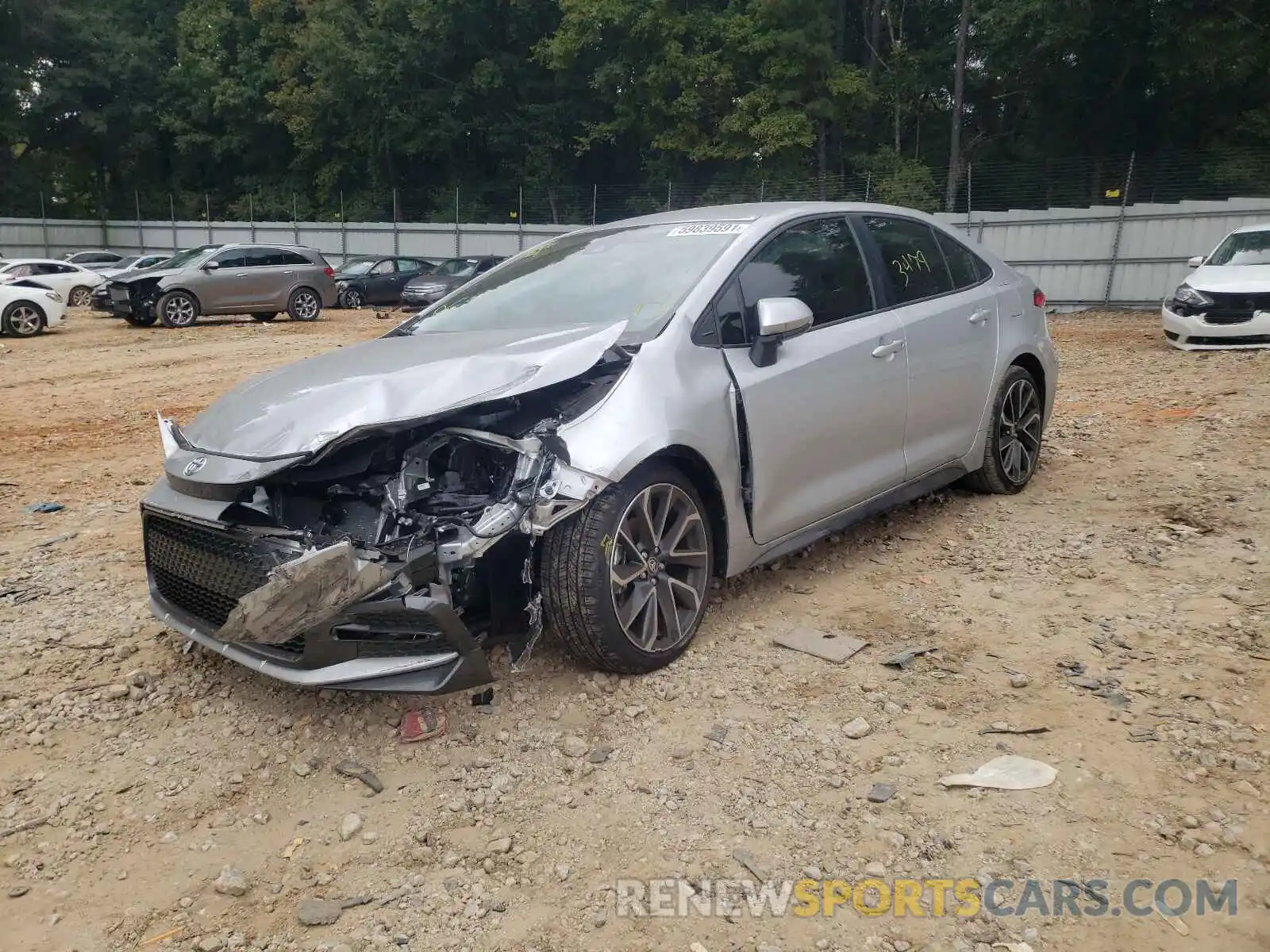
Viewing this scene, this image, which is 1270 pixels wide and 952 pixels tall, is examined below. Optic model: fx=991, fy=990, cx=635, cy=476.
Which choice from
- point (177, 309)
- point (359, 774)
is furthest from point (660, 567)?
point (177, 309)

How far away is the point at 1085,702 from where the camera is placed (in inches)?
127

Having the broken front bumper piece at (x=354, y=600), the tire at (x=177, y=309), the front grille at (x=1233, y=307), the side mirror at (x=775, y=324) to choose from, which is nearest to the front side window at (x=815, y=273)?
the side mirror at (x=775, y=324)

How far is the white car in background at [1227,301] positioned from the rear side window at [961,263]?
7.02 m

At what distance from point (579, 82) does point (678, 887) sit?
36.2 metres

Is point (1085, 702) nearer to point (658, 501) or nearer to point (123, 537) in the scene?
point (658, 501)

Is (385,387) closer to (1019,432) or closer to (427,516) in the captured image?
(427,516)

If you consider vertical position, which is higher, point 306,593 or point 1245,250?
point 1245,250

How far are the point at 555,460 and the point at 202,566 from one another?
1215 millimetres

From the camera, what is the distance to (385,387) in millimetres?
3221

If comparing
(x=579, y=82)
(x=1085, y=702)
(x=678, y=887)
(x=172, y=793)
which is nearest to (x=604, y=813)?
(x=678, y=887)

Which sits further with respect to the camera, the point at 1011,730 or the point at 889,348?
the point at 889,348

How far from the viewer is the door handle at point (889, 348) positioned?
426 centimetres

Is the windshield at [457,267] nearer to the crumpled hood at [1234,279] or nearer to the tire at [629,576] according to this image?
the crumpled hood at [1234,279]

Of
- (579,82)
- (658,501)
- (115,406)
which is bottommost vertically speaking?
(115,406)
